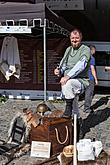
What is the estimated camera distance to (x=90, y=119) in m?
8.89

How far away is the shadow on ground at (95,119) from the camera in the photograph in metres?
8.15

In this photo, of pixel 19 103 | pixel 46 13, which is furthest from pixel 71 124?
pixel 19 103

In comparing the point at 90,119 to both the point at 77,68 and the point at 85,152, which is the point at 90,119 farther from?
the point at 85,152

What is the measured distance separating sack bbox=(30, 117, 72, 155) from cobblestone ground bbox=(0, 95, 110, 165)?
34 cm

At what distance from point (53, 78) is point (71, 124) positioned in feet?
14.3

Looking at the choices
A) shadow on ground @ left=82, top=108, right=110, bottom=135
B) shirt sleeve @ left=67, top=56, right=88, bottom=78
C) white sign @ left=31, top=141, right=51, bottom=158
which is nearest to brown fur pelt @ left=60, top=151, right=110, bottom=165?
white sign @ left=31, top=141, right=51, bottom=158

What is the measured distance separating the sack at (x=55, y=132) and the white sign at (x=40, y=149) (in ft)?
0.20

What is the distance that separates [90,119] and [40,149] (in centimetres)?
253

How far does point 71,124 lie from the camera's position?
6609 millimetres

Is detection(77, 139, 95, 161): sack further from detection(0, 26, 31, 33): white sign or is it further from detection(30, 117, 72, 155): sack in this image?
detection(0, 26, 31, 33): white sign

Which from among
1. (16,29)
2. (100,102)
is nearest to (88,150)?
(16,29)

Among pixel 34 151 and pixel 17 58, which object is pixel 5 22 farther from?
pixel 34 151

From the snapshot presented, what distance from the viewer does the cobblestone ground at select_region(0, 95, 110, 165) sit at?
6.97 meters

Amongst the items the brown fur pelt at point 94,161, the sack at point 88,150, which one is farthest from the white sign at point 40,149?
the sack at point 88,150
